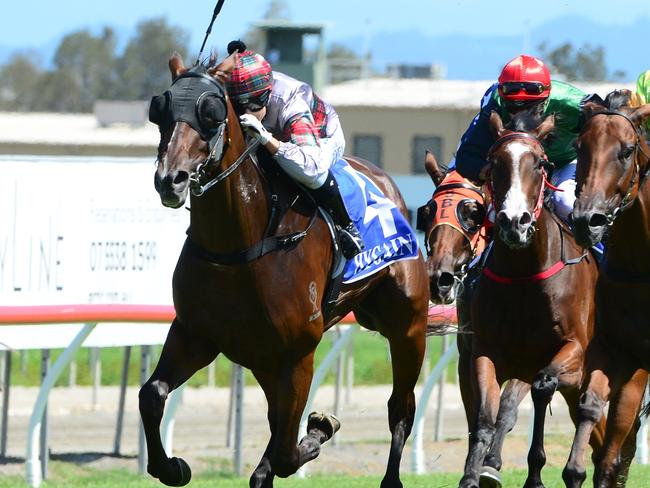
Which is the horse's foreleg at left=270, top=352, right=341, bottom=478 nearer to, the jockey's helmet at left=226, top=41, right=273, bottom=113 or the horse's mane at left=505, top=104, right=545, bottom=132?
the jockey's helmet at left=226, top=41, right=273, bottom=113

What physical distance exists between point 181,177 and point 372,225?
191cm

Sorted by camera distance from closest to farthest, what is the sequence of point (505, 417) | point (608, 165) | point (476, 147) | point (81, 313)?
point (608, 165)
point (505, 417)
point (476, 147)
point (81, 313)

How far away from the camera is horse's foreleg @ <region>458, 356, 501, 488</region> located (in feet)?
19.4

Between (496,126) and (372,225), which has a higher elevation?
(496,126)

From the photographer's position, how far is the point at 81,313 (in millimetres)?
8867

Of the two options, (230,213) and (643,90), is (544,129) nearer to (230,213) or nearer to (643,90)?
(643,90)

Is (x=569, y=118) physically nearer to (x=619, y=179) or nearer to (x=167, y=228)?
(x=619, y=179)

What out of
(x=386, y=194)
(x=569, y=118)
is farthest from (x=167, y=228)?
(x=569, y=118)

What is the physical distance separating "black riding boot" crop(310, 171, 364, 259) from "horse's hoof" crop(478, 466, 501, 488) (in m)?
1.22

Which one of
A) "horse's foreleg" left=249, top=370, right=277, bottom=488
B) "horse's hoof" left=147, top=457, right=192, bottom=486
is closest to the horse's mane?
"horse's foreleg" left=249, top=370, right=277, bottom=488

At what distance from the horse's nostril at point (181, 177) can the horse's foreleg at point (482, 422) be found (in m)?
1.64

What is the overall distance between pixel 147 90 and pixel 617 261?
194 ft

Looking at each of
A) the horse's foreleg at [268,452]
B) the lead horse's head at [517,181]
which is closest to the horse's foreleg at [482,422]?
the lead horse's head at [517,181]

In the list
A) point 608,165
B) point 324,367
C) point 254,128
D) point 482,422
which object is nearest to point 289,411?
point 482,422
